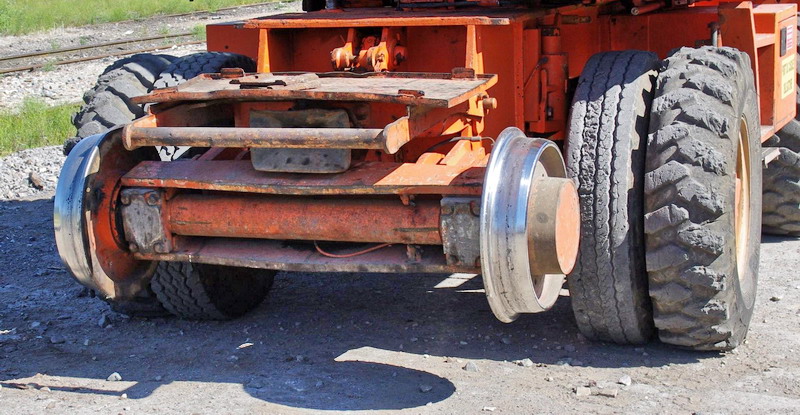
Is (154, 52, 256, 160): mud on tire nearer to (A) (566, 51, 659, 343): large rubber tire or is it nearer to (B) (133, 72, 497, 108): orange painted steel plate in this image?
(B) (133, 72, 497, 108): orange painted steel plate

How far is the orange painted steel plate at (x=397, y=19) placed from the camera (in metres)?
5.67

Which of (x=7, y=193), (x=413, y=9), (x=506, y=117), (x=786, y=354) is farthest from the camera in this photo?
(x=7, y=193)

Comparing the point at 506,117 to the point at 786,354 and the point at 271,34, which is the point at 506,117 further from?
the point at 786,354

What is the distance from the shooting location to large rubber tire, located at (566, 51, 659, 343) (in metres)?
5.30

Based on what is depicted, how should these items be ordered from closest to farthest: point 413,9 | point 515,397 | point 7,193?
point 515,397 < point 413,9 < point 7,193

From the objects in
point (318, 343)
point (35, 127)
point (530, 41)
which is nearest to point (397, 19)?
point (530, 41)

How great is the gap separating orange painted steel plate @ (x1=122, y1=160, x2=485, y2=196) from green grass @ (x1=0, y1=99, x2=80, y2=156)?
24.5ft

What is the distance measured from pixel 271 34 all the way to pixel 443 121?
130 cm

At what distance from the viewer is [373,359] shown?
230 inches

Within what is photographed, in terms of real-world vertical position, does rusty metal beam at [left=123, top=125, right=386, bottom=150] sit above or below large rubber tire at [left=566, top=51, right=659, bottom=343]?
above

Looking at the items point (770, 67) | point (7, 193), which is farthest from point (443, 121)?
point (7, 193)

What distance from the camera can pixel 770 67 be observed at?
706 centimetres

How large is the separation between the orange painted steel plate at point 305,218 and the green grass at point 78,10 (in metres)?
21.5

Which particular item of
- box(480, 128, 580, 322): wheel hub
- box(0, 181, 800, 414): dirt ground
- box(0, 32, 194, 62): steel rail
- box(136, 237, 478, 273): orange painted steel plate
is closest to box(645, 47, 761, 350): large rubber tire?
box(0, 181, 800, 414): dirt ground
